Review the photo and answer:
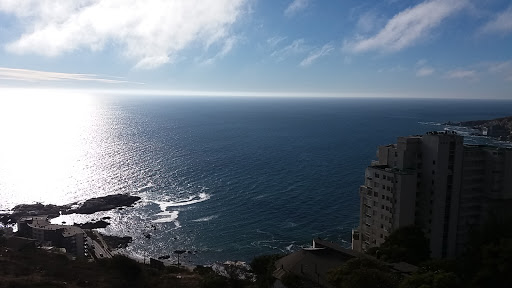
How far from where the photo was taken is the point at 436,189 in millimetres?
46375

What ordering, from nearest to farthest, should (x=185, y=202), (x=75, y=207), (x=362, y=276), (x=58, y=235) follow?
(x=362, y=276)
(x=58, y=235)
(x=185, y=202)
(x=75, y=207)

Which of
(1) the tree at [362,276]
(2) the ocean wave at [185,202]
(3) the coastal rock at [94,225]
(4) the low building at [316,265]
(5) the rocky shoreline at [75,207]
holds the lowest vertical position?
(3) the coastal rock at [94,225]

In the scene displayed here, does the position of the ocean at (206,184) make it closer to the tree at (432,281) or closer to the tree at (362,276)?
the tree at (362,276)

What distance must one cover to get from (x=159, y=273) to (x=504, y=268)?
31.8 meters

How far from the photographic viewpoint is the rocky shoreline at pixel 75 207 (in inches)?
3162

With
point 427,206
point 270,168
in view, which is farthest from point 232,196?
point 427,206

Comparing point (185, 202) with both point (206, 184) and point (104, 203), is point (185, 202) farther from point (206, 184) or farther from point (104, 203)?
point (104, 203)

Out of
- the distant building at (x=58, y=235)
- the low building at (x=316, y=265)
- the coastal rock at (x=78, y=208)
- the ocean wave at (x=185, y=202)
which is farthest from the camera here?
the ocean wave at (x=185, y=202)

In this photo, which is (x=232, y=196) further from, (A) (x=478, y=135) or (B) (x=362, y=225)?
(A) (x=478, y=135)

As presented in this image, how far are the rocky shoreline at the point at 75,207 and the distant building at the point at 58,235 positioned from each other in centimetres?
1210

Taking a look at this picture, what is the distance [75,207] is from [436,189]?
6898 centimetres

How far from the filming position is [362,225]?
50.2 metres

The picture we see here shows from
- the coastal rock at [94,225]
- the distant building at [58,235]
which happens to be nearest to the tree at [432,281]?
the distant building at [58,235]

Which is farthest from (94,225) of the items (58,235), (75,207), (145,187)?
(145,187)
